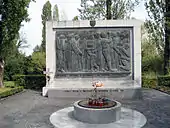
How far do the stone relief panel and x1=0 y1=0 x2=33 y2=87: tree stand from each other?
12.7 feet

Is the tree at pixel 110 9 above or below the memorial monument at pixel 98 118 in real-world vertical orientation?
above

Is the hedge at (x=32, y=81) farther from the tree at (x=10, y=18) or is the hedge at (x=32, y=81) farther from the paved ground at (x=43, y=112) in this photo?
the paved ground at (x=43, y=112)

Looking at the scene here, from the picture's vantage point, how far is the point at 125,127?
675 centimetres

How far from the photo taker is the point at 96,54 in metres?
13.6

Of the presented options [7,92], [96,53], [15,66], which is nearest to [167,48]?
[96,53]

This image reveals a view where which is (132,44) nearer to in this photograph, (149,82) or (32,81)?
(149,82)

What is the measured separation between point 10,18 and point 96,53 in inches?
265

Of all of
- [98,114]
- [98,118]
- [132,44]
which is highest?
[132,44]

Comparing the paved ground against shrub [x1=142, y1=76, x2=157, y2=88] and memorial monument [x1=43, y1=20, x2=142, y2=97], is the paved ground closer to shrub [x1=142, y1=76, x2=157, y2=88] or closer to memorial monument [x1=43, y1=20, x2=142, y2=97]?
memorial monument [x1=43, y1=20, x2=142, y2=97]

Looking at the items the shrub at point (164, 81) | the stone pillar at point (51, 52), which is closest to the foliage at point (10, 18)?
the stone pillar at point (51, 52)

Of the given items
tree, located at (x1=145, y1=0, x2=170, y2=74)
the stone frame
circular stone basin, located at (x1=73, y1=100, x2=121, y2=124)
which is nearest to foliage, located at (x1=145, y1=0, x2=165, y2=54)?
tree, located at (x1=145, y1=0, x2=170, y2=74)

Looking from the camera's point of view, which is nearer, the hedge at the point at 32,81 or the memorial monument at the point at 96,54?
the memorial monument at the point at 96,54

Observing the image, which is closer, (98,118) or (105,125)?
(105,125)

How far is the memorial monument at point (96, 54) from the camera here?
13.5 m
